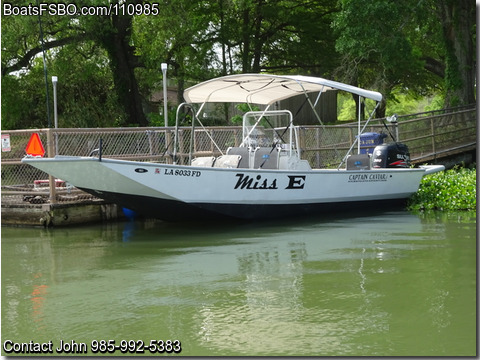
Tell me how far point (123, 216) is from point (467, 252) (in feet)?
27.8

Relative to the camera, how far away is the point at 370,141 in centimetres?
1930

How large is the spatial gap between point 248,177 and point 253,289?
5756 mm

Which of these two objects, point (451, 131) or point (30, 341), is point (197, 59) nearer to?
point (451, 131)

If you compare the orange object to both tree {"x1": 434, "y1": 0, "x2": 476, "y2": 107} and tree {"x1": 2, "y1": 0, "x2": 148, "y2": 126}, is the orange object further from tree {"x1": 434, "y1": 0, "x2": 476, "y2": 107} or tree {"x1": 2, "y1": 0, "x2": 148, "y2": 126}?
tree {"x1": 434, "y1": 0, "x2": 476, "y2": 107}

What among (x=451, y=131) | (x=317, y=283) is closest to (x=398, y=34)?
(x=451, y=131)

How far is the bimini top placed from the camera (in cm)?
1524

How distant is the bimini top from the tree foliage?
9230mm

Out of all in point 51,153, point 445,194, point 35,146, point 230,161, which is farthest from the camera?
point 445,194

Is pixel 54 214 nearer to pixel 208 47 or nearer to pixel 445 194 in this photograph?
pixel 445 194

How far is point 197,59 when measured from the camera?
31.2 metres

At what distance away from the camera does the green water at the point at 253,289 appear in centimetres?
690

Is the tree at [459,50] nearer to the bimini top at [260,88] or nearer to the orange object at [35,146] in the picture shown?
the bimini top at [260,88]

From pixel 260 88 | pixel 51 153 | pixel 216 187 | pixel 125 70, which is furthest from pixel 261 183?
pixel 125 70

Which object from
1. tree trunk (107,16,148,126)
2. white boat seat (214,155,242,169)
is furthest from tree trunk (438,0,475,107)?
white boat seat (214,155,242,169)
